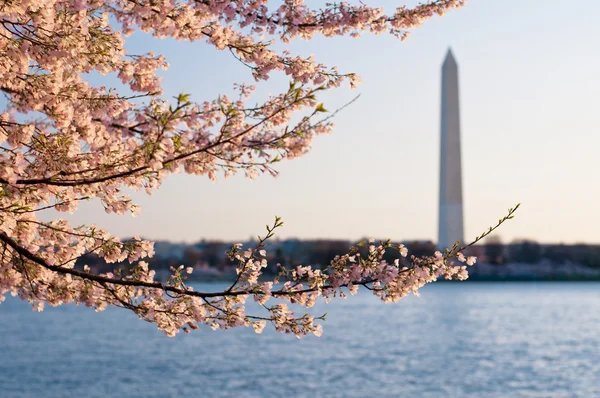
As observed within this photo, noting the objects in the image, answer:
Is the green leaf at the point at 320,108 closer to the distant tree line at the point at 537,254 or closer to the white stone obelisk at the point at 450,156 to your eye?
the white stone obelisk at the point at 450,156

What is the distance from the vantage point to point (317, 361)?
41.4 m

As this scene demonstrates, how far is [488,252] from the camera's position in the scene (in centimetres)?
14525

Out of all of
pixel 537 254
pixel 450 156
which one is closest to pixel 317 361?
pixel 450 156

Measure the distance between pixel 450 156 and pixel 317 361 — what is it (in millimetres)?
43229

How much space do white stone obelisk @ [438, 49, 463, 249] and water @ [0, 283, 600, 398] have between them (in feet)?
48.8

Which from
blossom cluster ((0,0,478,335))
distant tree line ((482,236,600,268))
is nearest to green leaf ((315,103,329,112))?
blossom cluster ((0,0,478,335))

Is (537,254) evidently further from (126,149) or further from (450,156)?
(126,149)

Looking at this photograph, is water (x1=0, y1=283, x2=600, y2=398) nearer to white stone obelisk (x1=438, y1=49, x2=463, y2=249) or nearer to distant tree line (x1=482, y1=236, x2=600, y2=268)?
white stone obelisk (x1=438, y1=49, x2=463, y2=249)

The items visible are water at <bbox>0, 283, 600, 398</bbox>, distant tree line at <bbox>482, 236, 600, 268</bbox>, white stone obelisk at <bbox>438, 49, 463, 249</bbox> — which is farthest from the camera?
distant tree line at <bbox>482, 236, 600, 268</bbox>

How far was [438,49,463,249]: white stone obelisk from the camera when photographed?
80375 millimetres

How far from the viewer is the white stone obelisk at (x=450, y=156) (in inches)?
3164

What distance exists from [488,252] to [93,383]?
115624mm

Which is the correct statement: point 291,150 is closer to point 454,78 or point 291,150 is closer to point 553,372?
point 553,372

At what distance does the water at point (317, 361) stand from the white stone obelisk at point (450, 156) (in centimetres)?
1487
